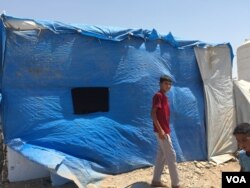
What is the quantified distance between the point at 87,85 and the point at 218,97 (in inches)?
127

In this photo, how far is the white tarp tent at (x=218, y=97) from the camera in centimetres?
775

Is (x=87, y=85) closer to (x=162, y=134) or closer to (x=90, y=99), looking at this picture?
(x=90, y=99)

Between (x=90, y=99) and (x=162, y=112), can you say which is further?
(x=90, y=99)

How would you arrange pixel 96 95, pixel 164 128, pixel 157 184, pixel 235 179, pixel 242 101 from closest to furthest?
pixel 235 179, pixel 164 128, pixel 157 184, pixel 96 95, pixel 242 101

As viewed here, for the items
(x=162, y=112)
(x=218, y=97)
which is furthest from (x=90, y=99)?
(x=218, y=97)

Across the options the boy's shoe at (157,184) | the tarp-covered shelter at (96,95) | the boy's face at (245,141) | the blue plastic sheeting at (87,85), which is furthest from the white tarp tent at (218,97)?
the boy's face at (245,141)

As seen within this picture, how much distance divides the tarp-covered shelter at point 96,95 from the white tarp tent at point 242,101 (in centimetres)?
96

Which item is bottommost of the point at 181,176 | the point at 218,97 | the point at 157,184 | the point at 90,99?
the point at 181,176

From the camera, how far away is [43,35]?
19.0ft

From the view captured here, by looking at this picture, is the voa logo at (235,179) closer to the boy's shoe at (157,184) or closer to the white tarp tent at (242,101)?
the boy's shoe at (157,184)

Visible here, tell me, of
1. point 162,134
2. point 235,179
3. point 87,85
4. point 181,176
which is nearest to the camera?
point 235,179

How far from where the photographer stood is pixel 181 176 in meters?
6.39

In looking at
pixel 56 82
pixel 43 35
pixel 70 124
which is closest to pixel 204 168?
pixel 70 124

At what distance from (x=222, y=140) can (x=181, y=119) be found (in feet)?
4.22
